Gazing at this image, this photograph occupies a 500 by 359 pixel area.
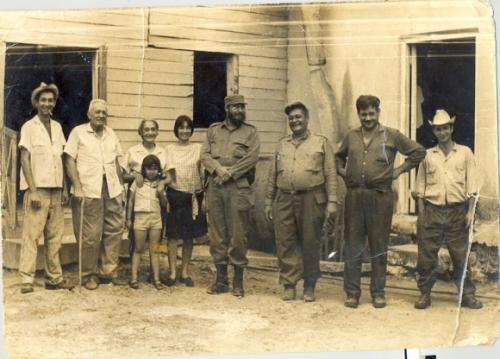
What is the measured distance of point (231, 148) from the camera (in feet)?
16.3

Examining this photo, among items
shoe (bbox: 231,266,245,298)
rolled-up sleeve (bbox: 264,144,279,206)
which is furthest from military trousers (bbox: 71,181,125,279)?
rolled-up sleeve (bbox: 264,144,279,206)

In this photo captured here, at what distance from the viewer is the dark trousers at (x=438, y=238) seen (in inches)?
199

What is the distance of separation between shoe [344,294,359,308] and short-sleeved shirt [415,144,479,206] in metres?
0.68

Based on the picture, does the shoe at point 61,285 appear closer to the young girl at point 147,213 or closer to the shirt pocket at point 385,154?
the young girl at point 147,213

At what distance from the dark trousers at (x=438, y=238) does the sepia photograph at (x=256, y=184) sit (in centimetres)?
1

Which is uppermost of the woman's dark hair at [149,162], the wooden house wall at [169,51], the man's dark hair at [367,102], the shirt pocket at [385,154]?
Result: the wooden house wall at [169,51]

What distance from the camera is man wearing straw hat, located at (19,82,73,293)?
4.89 m

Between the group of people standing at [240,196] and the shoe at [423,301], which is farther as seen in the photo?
the shoe at [423,301]

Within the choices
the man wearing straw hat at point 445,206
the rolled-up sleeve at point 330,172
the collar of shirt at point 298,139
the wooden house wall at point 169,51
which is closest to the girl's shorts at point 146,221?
the wooden house wall at point 169,51

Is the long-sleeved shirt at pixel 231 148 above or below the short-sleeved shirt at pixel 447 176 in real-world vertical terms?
above

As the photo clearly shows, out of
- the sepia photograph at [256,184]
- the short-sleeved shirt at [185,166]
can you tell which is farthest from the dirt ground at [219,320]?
the short-sleeved shirt at [185,166]

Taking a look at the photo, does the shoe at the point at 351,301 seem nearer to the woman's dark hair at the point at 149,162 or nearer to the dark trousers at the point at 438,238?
the dark trousers at the point at 438,238

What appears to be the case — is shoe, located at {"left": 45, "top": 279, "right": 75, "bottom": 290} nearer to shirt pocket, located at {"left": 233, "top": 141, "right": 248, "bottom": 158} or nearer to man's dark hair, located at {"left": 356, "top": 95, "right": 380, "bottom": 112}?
shirt pocket, located at {"left": 233, "top": 141, "right": 248, "bottom": 158}

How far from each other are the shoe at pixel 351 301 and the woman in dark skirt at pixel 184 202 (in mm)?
889
